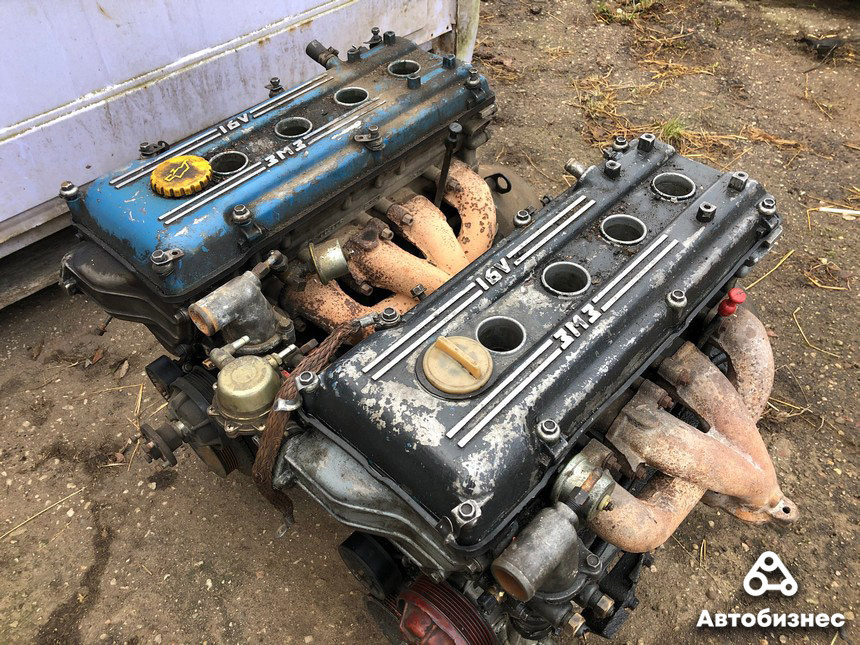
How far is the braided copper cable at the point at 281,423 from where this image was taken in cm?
195

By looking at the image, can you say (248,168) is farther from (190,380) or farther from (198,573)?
(198,573)

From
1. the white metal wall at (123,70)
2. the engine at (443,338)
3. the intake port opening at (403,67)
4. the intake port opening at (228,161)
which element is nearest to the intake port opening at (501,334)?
the engine at (443,338)

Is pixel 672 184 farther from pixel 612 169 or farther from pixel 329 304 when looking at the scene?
pixel 329 304

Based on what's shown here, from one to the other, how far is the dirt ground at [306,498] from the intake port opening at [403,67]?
1654mm

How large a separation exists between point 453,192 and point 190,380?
1.40 metres

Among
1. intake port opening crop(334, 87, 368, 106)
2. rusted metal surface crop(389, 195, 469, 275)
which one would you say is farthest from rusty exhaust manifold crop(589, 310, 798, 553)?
intake port opening crop(334, 87, 368, 106)

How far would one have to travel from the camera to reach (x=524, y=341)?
199 centimetres

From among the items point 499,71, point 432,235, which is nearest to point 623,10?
point 499,71

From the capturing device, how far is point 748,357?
2.57 metres

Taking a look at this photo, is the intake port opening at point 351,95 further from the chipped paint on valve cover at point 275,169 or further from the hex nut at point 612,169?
the hex nut at point 612,169

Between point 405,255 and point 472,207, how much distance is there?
1.58ft

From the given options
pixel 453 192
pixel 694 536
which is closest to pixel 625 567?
pixel 694 536

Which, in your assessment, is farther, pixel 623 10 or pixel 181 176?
pixel 623 10

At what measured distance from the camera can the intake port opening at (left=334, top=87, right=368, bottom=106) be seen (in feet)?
9.19
